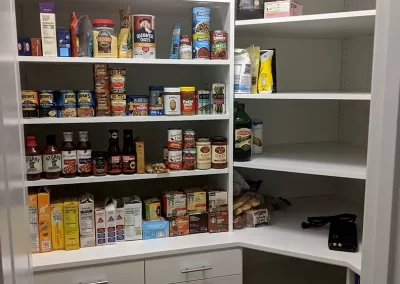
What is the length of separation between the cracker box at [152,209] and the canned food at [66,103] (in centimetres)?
49

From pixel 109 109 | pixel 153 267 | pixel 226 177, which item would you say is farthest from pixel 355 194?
pixel 109 109

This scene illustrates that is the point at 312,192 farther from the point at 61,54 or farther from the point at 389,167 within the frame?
the point at 389,167

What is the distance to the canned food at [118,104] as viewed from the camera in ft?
5.27

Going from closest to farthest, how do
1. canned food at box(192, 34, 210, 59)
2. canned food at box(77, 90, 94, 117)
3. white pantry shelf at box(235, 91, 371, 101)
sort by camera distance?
1. white pantry shelf at box(235, 91, 371, 101)
2. canned food at box(77, 90, 94, 117)
3. canned food at box(192, 34, 210, 59)

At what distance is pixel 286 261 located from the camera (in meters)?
2.29

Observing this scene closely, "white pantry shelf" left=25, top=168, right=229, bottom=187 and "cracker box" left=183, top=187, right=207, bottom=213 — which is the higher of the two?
"white pantry shelf" left=25, top=168, right=229, bottom=187

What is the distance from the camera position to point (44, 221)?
1.55m

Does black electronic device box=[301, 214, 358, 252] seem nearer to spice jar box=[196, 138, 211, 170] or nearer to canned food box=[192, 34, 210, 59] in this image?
spice jar box=[196, 138, 211, 170]

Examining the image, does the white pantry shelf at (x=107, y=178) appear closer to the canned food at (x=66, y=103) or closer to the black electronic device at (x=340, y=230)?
the canned food at (x=66, y=103)

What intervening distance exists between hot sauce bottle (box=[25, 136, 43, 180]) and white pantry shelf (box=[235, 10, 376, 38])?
3.15 feet

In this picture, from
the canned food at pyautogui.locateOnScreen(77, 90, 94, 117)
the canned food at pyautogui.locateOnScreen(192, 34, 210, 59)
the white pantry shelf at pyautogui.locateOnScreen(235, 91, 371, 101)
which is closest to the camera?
the white pantry shelf at pyautogui.locateOnScreen(235, 91, 371, 101)

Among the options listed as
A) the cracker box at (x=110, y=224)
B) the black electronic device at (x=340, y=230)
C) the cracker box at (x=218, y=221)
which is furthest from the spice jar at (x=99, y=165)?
the black electronic device at (x=340, y=230)

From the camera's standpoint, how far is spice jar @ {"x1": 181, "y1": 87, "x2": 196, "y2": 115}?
1690mm

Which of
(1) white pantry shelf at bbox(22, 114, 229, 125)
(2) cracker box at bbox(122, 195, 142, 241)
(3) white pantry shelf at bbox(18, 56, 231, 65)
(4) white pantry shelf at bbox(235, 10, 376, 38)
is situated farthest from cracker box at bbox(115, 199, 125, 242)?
(4) white pantry shelf at bbox(235, 10, 376, 38)
